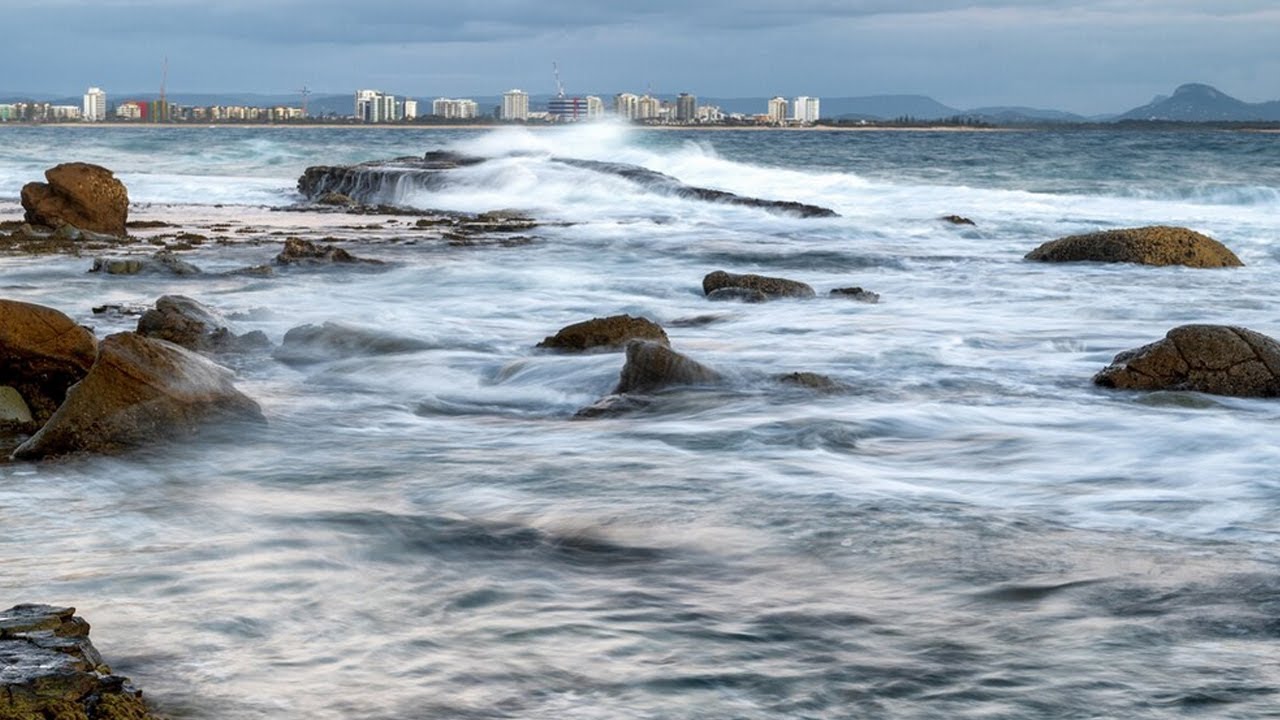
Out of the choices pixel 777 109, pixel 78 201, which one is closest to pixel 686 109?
pixel 777 109

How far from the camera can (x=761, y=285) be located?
1456 centimetres

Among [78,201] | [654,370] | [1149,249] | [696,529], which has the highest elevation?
[78,201]

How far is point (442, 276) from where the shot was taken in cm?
1639

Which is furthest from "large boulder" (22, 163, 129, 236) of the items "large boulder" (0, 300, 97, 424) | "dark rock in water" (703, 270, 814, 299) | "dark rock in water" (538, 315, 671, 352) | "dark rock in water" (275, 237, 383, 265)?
"large boulder" (0, 300, 97, 424)

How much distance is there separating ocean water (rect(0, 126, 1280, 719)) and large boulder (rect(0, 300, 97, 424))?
41.6 inches

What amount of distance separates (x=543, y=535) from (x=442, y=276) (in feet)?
34.7

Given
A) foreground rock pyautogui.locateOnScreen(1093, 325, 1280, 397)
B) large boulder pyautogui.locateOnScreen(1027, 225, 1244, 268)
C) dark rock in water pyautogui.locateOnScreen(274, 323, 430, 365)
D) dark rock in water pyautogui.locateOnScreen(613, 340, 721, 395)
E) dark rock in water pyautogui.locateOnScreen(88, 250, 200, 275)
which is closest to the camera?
foreground rock pyautogui.locateOnScreen(1093, 325, 1280, 397)

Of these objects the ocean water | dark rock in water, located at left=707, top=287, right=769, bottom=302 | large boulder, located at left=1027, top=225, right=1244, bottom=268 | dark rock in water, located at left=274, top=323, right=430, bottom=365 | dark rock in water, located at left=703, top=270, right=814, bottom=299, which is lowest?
the ocean water

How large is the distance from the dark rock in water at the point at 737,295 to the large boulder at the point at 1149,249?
5.80m

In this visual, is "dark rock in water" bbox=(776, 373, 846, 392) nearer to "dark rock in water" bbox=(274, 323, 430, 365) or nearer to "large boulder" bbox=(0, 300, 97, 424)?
"dark rock in water" bbox=(274, 323, 430, 365)

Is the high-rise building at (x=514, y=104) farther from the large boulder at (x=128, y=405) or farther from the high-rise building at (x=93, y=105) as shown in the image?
the large boulder at (x=128, y=405)

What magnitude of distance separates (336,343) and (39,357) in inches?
123

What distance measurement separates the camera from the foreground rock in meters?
8.80

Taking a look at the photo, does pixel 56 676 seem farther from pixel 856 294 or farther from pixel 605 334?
pixel 856 294
